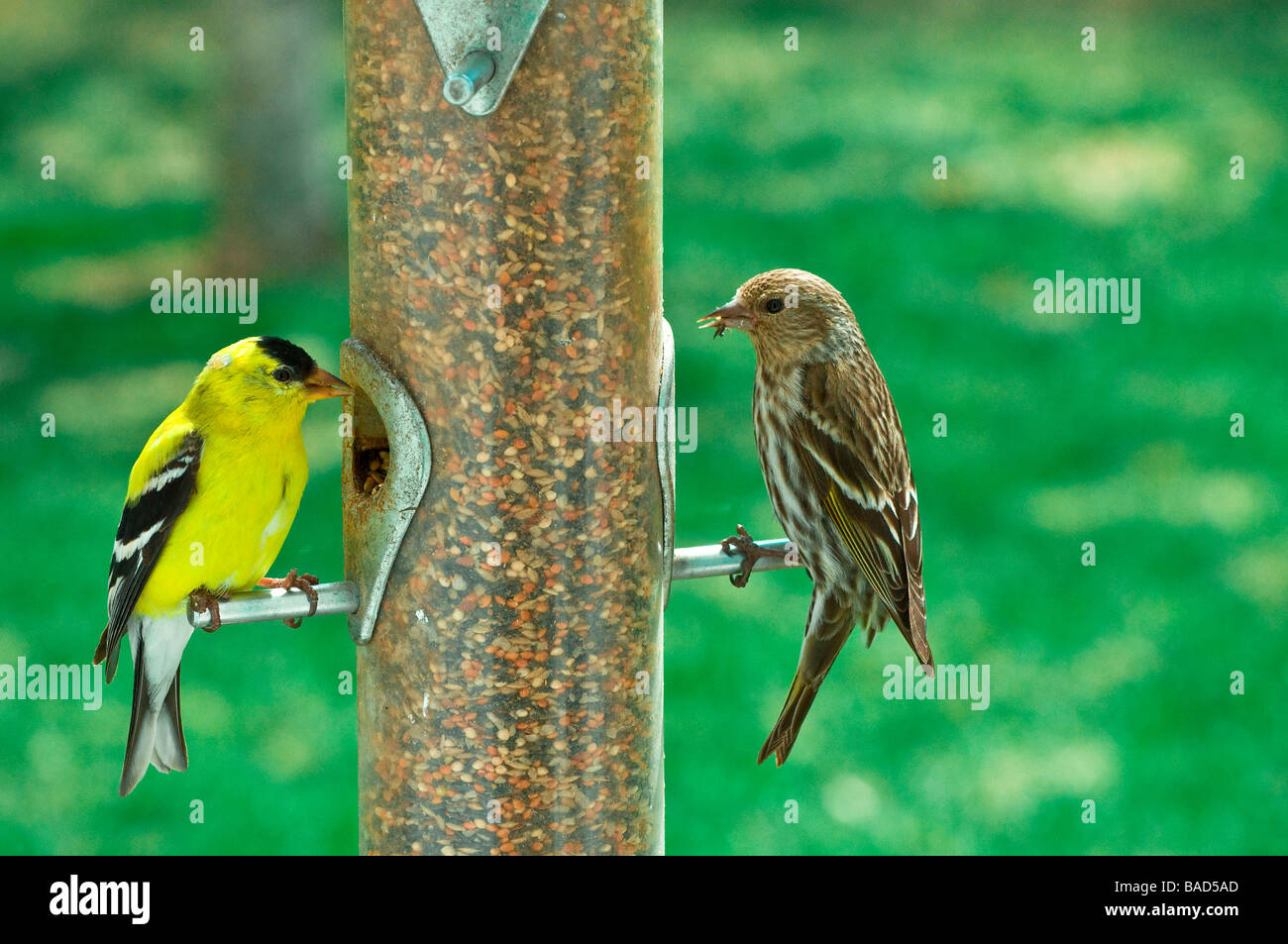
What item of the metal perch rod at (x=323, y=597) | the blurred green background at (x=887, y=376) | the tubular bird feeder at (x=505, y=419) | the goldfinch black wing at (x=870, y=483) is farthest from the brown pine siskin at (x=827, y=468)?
the blurred green background at (x=887, y=376)

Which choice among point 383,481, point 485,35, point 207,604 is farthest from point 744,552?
point 485,35

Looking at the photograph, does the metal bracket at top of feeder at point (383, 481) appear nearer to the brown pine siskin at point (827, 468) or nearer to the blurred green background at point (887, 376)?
the brown pine siskin at point (827, 468)

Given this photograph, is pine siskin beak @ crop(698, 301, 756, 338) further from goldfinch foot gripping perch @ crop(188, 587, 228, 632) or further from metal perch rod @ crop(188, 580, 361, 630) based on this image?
goldfinch foot gripping perch @ crop(188, 587, 228, 632)

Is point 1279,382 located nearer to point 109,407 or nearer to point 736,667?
point 736,667

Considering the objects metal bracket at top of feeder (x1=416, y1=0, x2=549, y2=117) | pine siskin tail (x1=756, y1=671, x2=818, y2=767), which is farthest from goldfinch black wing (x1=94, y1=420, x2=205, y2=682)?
pine siskin tail (x1=756, y1=671, x2=818, y2=767)

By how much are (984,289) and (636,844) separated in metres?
8.28

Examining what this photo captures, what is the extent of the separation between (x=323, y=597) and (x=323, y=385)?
52 cm

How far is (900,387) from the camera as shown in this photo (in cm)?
1078

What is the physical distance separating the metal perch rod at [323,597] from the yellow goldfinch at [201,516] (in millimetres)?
91

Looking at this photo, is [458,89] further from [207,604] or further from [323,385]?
[207,604]

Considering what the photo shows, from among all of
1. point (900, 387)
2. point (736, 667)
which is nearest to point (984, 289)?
point (900, 387)

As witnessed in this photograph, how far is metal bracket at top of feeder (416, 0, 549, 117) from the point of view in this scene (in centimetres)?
397

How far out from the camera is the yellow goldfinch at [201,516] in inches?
174

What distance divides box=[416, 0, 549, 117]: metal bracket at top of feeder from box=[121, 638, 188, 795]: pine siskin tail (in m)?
1.67
